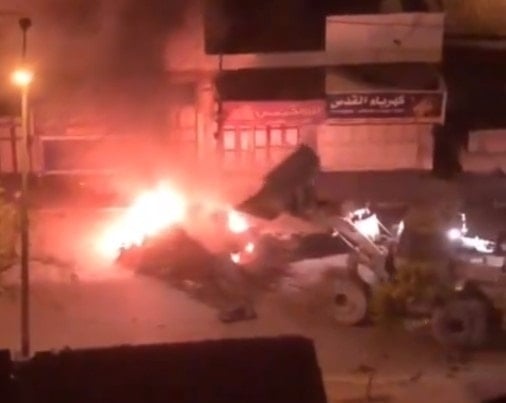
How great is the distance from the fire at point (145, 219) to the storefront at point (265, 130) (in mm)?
1412

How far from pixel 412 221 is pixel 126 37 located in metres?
8.41

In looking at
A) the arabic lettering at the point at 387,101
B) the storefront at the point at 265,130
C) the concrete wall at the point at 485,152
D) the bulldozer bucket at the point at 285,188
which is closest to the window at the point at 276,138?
the storefront at the point at 265,130

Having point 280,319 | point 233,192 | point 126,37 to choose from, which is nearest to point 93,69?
point 126,37

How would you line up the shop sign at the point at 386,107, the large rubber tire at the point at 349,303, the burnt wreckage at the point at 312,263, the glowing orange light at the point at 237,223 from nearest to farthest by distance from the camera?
the burnt wreckage at the point at 312,263, the large rubber tire at the point at 349,303, the glowing orange light at the point at 237,223, the shop sign at the point at 386,107

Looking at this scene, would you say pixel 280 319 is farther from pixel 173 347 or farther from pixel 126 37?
pixel 173 347

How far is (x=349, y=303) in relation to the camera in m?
21.3

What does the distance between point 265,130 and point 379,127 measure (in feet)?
6.73

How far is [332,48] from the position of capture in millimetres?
26594

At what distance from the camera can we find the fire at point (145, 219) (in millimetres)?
24391

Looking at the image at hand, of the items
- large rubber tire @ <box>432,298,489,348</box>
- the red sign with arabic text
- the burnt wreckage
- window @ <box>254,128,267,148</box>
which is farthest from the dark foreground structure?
window @ <box>254,128,267,148</box>

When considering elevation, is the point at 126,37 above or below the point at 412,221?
above

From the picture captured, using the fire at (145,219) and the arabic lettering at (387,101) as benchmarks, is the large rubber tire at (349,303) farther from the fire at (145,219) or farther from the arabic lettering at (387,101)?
the arabic lettering at (387,101)

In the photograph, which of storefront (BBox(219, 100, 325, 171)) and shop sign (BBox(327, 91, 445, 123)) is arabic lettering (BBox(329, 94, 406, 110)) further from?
storefront (BBox(219, 100, 325, 171))

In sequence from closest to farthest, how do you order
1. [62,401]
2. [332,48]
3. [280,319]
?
[62,401], [280,319], [332,48]
